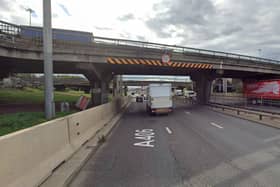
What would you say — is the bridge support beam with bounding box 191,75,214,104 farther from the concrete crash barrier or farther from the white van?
the concrete crash barrier

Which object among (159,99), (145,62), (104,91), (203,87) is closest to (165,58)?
(145,62)

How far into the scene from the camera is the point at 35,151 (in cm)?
547

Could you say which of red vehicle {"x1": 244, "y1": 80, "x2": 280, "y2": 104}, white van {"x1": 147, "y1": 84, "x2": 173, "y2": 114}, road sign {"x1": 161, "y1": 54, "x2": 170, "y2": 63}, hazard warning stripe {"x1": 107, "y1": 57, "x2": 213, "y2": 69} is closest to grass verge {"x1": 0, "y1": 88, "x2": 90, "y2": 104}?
hazard warning stripe {"x1": 107, "y1": 57, "x2": 213, "y2": 69}

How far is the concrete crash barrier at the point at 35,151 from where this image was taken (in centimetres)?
433

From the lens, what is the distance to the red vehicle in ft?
111

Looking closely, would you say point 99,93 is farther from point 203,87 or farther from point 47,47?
point 203,87

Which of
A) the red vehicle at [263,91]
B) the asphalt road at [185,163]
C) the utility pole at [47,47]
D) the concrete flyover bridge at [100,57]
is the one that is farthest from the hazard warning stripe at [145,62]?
the asphalt road at [185,163]

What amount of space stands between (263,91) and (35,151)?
1459 inches

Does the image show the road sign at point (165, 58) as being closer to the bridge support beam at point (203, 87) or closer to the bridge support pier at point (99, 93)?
the bridge support pier at point (99, 93)

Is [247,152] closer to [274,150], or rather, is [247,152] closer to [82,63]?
[274,150]

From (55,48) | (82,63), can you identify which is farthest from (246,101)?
(55,48)

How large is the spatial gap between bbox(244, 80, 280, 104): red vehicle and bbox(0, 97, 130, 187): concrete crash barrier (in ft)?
105

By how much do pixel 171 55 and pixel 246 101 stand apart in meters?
19.0

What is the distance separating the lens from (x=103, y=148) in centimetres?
940
